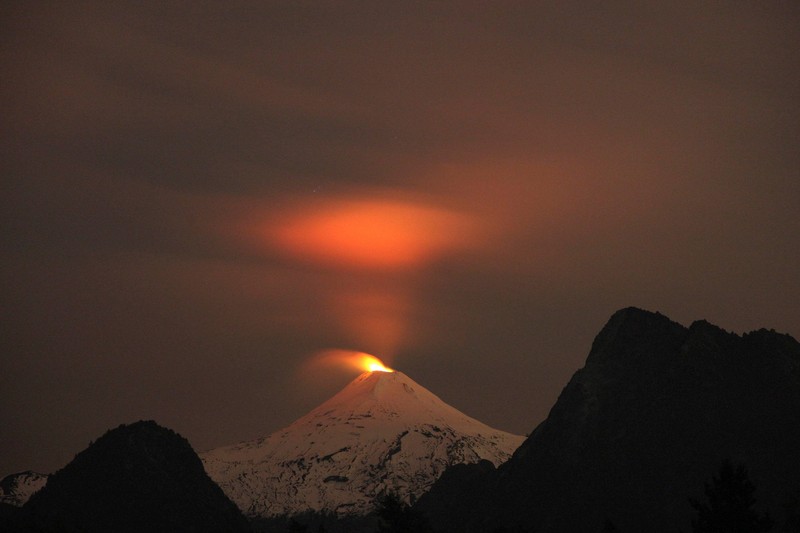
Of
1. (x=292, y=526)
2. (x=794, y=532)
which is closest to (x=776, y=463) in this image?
(x=794, y=532)

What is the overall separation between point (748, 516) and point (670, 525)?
93.9m

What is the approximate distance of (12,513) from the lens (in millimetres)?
197750

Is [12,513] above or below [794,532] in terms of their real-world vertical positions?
below

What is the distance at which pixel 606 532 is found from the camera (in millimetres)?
139625

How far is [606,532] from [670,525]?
6061 centimetres

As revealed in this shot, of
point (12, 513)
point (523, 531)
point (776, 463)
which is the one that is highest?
point (776, 463)

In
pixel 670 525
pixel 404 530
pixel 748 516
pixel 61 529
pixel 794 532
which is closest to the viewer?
pixel 748 516

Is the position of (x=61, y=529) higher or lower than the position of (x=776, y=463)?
lower

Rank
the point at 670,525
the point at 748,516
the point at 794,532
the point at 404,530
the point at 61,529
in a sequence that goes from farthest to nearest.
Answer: the point at 670,525
the point at 61,529
the point at 794,532
the point at 404,530
the point at 748,516

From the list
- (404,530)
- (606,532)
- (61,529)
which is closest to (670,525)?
(606,532)

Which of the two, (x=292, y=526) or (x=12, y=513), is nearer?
(x=292, y=526)

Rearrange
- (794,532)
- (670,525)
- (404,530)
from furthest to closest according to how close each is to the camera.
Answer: (670,525), (794,532), (404,530)

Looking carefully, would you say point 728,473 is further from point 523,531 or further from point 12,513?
point 12,513

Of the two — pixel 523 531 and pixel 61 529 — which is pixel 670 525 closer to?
pixel 523 531
